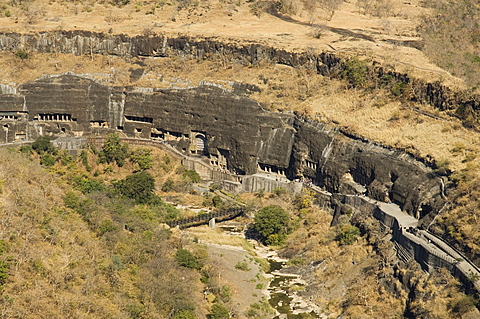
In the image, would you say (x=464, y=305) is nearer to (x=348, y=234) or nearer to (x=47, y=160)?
(x=348, y=234)

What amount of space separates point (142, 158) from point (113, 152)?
3391mm

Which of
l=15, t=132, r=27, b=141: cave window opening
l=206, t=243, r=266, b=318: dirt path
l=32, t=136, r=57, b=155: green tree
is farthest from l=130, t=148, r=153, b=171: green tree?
→ l=206, t=243, r=266, b=318: dirt path

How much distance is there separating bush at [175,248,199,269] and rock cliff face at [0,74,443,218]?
1880cm

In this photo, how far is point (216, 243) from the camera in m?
78.7

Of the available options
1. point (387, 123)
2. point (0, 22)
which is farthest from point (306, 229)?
point (0, 22)

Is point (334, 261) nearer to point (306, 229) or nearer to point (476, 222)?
point (306, 229)

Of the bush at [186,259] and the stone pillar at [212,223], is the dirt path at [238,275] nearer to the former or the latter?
the bush at [186,259]

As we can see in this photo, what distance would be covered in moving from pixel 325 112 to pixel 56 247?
37.3 meters

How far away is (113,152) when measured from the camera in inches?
3716

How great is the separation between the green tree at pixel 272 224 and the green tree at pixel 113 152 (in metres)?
20.8

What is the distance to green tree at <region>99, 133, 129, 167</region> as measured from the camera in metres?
94.4

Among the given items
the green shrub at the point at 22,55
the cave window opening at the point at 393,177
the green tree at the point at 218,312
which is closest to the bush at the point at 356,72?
the cave window opening at the point at 393,177

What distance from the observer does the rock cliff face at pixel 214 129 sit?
270 feet

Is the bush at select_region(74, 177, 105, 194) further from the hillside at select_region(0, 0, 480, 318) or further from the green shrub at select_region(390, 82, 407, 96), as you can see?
the green shrub at select_region(390, 82, 407, 96)
